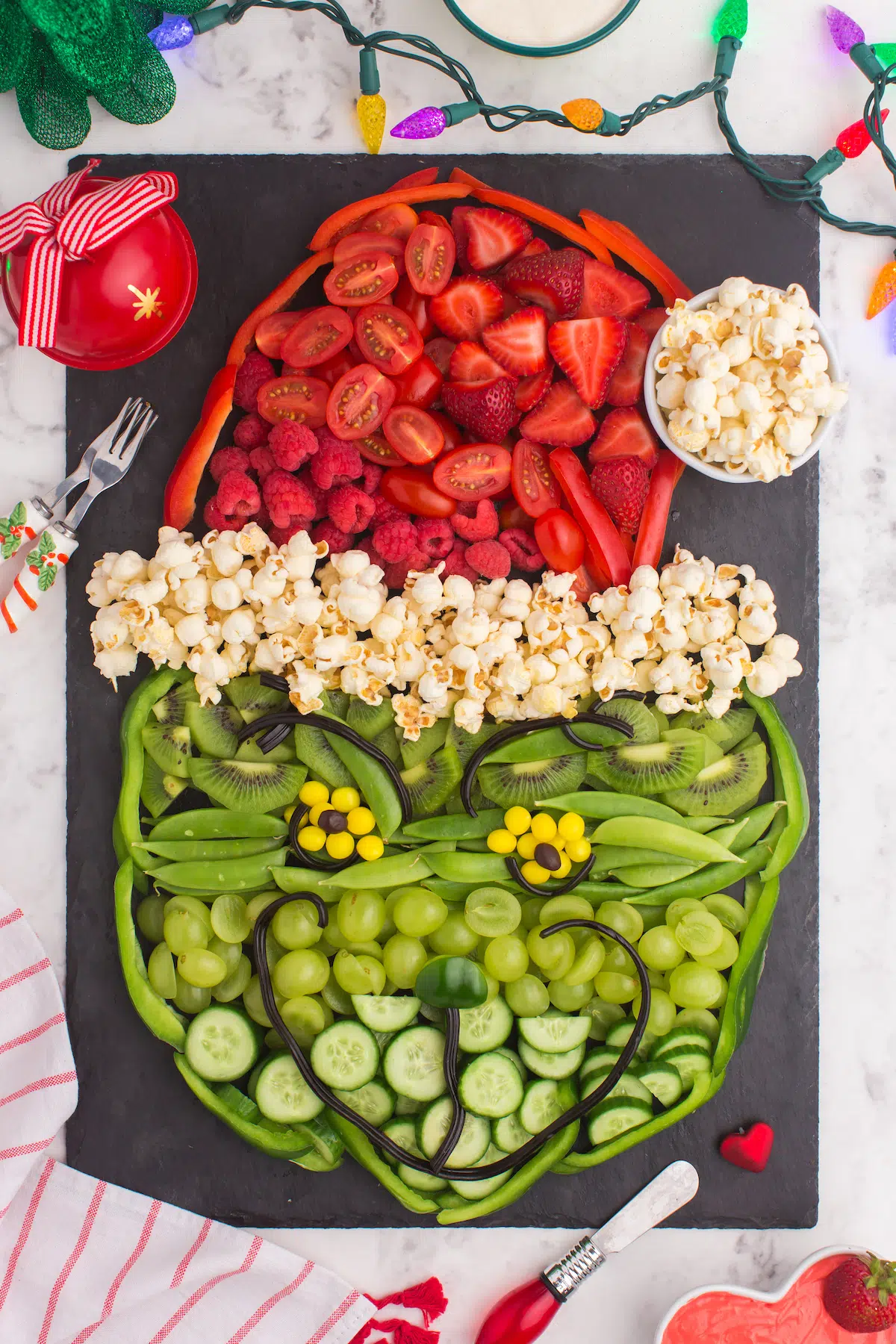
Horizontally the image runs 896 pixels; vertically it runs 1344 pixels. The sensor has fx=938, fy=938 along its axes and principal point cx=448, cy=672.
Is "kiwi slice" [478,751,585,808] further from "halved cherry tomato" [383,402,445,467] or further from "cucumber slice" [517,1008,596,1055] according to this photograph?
"halved cherry tomato" [383,402,445,467]

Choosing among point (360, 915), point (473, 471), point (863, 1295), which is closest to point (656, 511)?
point (473, 471)

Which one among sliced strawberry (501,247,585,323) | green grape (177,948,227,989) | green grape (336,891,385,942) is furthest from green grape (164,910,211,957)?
sliced strawberry (501,247,585,323)

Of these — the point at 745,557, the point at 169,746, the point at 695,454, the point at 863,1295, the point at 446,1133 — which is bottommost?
the point at 863,1295

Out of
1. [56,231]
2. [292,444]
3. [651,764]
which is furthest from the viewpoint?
[651,764]

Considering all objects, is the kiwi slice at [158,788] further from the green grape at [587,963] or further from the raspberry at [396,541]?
the green grape at [587,963]

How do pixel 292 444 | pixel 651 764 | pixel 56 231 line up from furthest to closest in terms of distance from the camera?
pixel 651 764 < pixel 292 444 < pixel 56 231

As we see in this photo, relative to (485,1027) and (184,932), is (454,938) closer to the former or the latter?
(485,1027)
